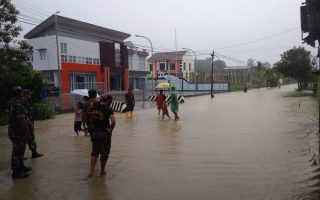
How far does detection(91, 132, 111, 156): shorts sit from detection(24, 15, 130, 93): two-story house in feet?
99.5

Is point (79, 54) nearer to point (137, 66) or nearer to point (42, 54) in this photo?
point (42, 54)

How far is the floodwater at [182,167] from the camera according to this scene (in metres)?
6.51

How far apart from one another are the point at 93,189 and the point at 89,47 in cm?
4172

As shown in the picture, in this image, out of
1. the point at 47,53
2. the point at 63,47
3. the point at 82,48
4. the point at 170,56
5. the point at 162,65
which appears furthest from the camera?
the point at 170,56

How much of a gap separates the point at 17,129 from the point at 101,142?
1669mm

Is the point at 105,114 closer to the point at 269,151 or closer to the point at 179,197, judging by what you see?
the point at 179,197

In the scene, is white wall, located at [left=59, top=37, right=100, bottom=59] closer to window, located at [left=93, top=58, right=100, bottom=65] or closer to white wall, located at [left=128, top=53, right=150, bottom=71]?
window, located at [left=93, top=58, right=100, bottom=65]

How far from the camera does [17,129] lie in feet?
25.0

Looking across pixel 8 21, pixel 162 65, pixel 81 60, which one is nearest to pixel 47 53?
pixel 81 60

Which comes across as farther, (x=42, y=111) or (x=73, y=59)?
(x=73, y=59)

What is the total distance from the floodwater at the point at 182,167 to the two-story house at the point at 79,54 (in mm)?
26342

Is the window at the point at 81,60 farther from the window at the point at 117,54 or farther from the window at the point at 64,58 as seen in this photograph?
the window at the point at 117,54

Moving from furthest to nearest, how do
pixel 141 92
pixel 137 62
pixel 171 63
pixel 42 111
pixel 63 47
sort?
pixel 171 63
pixel 137 62
pixel 141 92
pixel 63 47
pixel 42 111

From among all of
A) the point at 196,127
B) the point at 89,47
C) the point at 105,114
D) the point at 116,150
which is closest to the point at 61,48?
the point at 89,47
